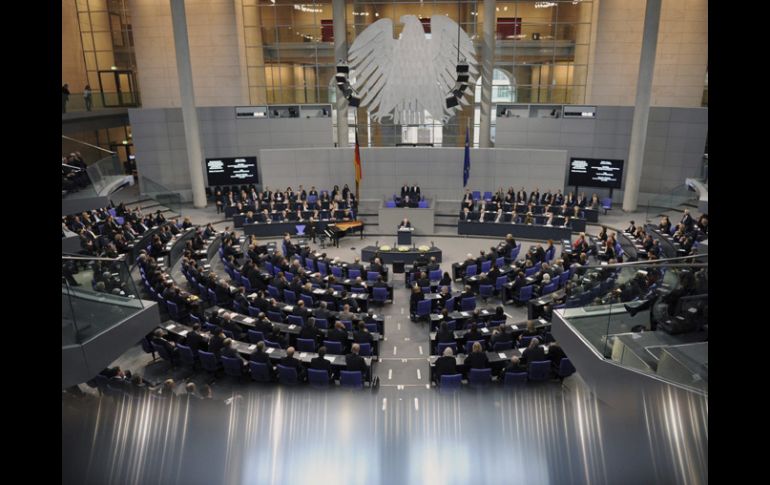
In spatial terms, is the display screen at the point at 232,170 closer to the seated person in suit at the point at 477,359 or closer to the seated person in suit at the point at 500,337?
the seated person in suit at the point at 500,337

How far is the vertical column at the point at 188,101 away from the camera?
68.8 ft

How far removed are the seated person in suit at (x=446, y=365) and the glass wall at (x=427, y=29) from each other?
17412mm

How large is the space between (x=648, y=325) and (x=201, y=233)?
14.7 metres

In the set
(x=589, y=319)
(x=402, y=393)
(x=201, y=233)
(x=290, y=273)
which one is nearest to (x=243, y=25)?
(x=201, y=233)

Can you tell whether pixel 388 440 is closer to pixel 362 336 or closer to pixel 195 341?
pixel 362 336

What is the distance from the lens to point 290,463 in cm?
680

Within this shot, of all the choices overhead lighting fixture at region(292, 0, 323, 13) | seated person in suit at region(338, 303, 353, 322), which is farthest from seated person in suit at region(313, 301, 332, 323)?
overhead lighting fixture at region(292, 0, 323, 13)

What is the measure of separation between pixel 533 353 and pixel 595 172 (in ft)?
53.2

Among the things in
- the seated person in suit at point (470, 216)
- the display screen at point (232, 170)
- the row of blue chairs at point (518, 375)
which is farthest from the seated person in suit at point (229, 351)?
the display screen at point (232, 170)

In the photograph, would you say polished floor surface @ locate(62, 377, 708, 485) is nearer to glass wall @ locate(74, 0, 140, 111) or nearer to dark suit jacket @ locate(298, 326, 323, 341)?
dark suit jacket @ locate(298, 326, 323, 341)

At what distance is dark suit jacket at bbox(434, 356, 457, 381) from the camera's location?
9.05m

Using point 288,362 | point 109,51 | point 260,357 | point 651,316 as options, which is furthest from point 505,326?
point 109,51

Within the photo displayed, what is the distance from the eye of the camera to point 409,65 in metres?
19.4
